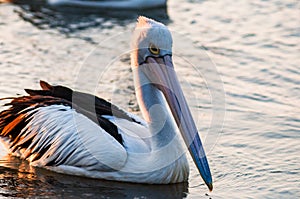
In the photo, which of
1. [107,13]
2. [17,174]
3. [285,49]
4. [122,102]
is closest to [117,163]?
[17,174]

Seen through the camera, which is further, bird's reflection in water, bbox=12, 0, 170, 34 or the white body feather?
bird's reflection in water, bbox=12, 0, 170, 34

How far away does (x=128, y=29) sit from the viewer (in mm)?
9859

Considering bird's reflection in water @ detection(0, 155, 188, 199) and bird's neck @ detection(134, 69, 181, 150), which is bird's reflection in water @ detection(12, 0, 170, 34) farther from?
bird's neck @ detection(134, 69, 181, 150)

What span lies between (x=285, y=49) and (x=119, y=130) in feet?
11.3

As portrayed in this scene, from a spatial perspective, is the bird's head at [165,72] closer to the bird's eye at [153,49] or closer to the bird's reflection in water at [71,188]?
the bird's eye at [153,49]

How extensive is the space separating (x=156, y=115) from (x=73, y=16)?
505 cm

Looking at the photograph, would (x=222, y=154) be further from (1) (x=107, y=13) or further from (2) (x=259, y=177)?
(1) (x=107, y=13)

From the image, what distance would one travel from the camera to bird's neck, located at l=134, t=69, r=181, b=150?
18.6 ft

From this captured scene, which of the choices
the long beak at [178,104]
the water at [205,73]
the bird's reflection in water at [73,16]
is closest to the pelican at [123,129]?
the long beak at [178,104]

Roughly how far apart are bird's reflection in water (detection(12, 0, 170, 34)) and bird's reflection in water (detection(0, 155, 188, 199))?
3870mm

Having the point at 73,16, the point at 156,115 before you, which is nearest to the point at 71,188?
the point at 156,115

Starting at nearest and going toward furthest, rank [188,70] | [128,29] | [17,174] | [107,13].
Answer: [17,174], [188,70], [128,29], [107,13]

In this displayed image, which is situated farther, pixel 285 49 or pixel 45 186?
pixel 285 49

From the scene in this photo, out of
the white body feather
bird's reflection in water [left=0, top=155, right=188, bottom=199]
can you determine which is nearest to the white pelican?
the white body feather
